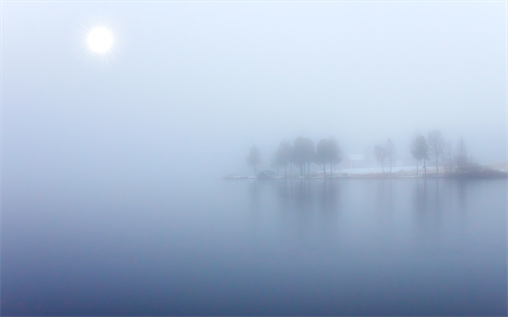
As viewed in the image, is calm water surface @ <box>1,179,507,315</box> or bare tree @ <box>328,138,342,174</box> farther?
bare tree @ <box>328,138,342,174</box>

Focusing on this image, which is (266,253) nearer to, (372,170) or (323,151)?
(323,151)

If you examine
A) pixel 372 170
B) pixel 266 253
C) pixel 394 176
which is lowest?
pixel 266 253

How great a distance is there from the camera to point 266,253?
677 centimetres

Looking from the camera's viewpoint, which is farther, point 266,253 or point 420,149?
point 420,149

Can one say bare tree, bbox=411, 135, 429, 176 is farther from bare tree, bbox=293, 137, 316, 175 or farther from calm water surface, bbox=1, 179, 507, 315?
bare tree, bbox=293, 137, 316, 175

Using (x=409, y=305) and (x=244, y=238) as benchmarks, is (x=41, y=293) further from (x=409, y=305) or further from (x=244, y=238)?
(x=409, y=305)

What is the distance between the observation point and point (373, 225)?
8.48 meters

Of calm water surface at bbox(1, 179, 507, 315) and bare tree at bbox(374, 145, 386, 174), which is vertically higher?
bare tree at bbox(374, 145, 386, 174)

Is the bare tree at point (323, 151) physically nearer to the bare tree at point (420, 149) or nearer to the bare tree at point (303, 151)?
the bare tree at point (303, 151)

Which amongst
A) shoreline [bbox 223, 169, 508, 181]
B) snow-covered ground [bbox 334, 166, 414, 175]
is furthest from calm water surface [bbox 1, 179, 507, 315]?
snow-covered ground [bbox 334, 166, 414, 175]

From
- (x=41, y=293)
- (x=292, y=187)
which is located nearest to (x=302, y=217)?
(x=292, y=187)

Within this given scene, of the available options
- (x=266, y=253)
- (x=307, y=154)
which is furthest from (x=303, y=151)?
(x=266, y=253)

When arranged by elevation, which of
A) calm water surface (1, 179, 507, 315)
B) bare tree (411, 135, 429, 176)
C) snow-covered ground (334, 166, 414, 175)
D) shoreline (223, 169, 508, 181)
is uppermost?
bare tree (411, 135, 429, 176)

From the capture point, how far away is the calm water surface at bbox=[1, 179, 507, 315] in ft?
16.3
